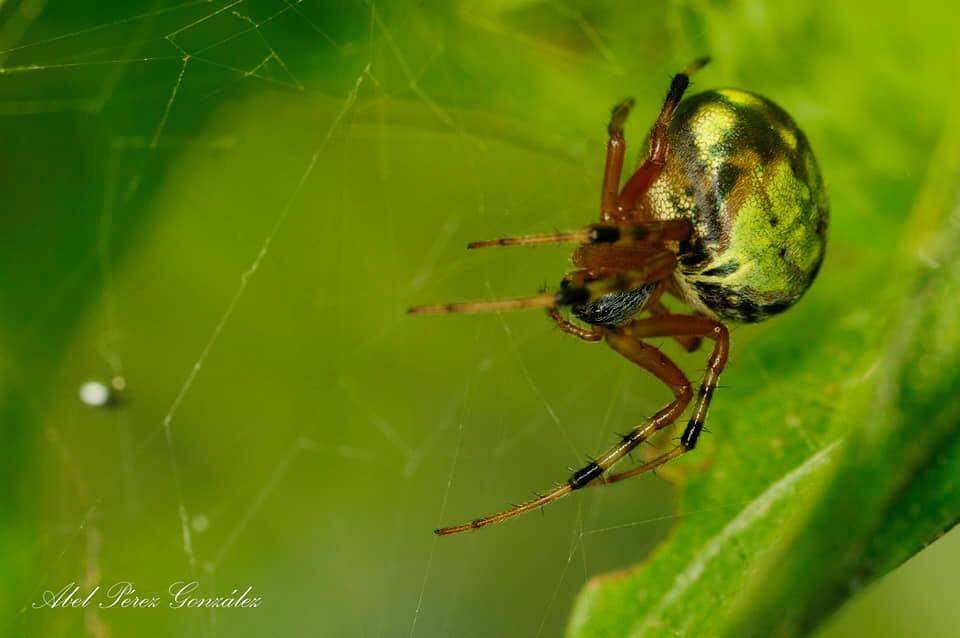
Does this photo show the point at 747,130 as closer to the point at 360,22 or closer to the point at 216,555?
the point at 360,22

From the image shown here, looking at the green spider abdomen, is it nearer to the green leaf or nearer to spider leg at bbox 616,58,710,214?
spider leg at bbox 616,58,710,214

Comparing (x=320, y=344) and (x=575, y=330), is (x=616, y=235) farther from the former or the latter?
(x=320, y=344)

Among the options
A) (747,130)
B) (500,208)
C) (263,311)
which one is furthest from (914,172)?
(263,311)

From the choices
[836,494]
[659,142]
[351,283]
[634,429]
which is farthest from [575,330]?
[836,494]

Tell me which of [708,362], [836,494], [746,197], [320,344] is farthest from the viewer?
[320,344]

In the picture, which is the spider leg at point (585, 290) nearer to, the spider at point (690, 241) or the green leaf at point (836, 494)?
the spider at point (690, 241)

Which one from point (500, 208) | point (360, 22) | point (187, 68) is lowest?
point (500, 208)

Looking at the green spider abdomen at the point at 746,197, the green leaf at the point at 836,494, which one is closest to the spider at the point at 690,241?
the green spider abdomen at the point at 746,197
